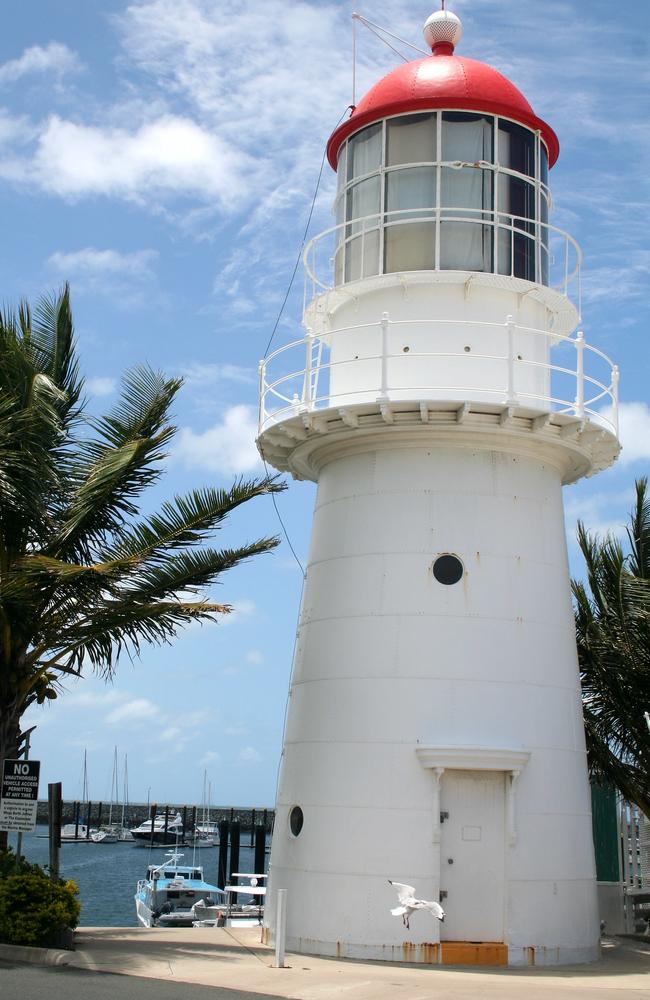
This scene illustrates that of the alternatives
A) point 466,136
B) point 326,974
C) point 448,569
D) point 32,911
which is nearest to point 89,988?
point 32,911

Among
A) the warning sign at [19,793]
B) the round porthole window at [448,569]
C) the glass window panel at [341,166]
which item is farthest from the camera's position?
the glass window panel at [341,166]

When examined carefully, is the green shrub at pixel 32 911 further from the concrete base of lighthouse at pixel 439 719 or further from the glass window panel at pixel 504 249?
the glass window panel at pixel 504 249

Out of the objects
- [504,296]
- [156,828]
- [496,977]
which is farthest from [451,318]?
[156,828]

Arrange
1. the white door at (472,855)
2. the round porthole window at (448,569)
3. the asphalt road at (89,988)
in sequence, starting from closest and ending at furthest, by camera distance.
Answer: the asphalt road at (89,988), the white door at (472,855), the round porthole window at (448,569)

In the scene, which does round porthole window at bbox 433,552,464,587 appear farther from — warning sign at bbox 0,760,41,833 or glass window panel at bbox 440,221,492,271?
warning sign at bbox 0,760,41,833

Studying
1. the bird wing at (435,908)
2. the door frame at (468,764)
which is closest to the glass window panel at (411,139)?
the door frame at (468,764)

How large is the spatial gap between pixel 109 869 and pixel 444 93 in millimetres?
91837

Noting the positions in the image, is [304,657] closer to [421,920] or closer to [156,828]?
[421,920]

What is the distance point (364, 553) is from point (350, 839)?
3718 millimetres

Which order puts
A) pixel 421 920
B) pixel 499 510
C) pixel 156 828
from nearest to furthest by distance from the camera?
1. pixel 421 920
2. pixel 499 510
3. pixel 156 828

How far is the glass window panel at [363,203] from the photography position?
16516mm

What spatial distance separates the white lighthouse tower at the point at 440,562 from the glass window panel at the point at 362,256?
6cm

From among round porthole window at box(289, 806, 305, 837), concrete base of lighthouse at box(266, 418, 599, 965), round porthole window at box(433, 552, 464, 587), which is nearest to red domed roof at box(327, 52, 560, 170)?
concrete base of lighthouse at box(266, 418, 599, 965)

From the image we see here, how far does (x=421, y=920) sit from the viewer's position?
1449 cm
